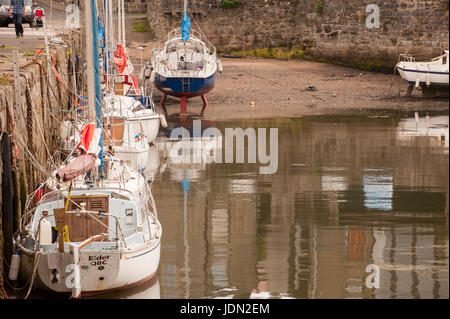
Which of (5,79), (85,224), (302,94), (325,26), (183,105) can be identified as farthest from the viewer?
(325,26)

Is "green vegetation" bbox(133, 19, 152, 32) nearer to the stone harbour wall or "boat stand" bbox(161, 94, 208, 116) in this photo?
the stone harbour wall

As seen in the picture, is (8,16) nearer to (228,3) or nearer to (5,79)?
(228,3)

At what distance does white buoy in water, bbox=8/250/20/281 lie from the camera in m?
11.8

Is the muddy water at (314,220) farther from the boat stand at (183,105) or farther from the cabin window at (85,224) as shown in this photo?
the boat stand at (183,105)

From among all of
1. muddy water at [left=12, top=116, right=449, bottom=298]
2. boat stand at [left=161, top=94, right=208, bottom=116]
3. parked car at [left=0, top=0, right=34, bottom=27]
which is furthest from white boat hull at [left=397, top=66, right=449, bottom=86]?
parked car at [left=0, top=0, right=34, bottom=27]

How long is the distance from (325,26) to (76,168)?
25.2 metres

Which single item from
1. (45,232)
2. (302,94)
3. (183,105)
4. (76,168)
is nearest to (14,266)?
(45,232)

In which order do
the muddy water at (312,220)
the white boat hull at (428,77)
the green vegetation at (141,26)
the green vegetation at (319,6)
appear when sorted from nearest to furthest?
the muddy water at (312,220), the white boat hull at (428,77), the green vegetation at (319,6), the green vegetation at (141,26)

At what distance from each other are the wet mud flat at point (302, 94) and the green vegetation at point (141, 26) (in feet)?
18.8

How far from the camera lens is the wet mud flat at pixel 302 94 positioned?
28859 millimetres

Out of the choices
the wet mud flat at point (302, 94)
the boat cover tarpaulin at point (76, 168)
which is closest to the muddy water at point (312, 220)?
the boat cover tarpaulin at point (76, 168)

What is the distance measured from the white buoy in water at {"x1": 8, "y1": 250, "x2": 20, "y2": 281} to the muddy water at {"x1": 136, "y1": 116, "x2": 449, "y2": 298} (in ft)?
6.13

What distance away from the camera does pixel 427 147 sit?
23188mm

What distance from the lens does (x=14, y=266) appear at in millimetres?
11812
